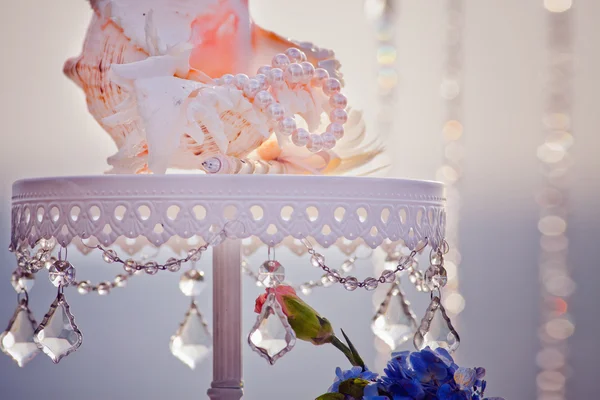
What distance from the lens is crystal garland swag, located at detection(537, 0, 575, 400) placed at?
1981 millimetres

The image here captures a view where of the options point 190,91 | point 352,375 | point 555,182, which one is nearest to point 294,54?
point 190,91

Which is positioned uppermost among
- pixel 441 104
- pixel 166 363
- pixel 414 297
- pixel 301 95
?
pixel 441 104

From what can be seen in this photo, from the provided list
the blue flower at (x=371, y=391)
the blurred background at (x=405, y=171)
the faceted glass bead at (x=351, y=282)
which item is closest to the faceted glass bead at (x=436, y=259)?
the faceted glass bead at (x=351, y=282)

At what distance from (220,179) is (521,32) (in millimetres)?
1364

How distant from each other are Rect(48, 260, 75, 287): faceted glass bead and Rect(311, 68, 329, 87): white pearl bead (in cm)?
37

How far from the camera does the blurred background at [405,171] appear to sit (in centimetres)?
A: 179

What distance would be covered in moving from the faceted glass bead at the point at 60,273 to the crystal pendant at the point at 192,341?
42 cm

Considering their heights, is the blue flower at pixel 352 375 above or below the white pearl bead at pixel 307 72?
below

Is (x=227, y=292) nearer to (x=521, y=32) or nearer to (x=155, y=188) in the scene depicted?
(x=155, y=188)

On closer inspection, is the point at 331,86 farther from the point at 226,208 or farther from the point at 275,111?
the point at 226,208

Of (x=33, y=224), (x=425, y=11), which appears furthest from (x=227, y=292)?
(x=425, y=11)

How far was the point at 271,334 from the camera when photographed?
0.84 metres

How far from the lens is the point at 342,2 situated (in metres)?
1.90

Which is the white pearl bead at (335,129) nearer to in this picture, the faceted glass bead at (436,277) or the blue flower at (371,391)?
the faceted glass bead at (436,277)
